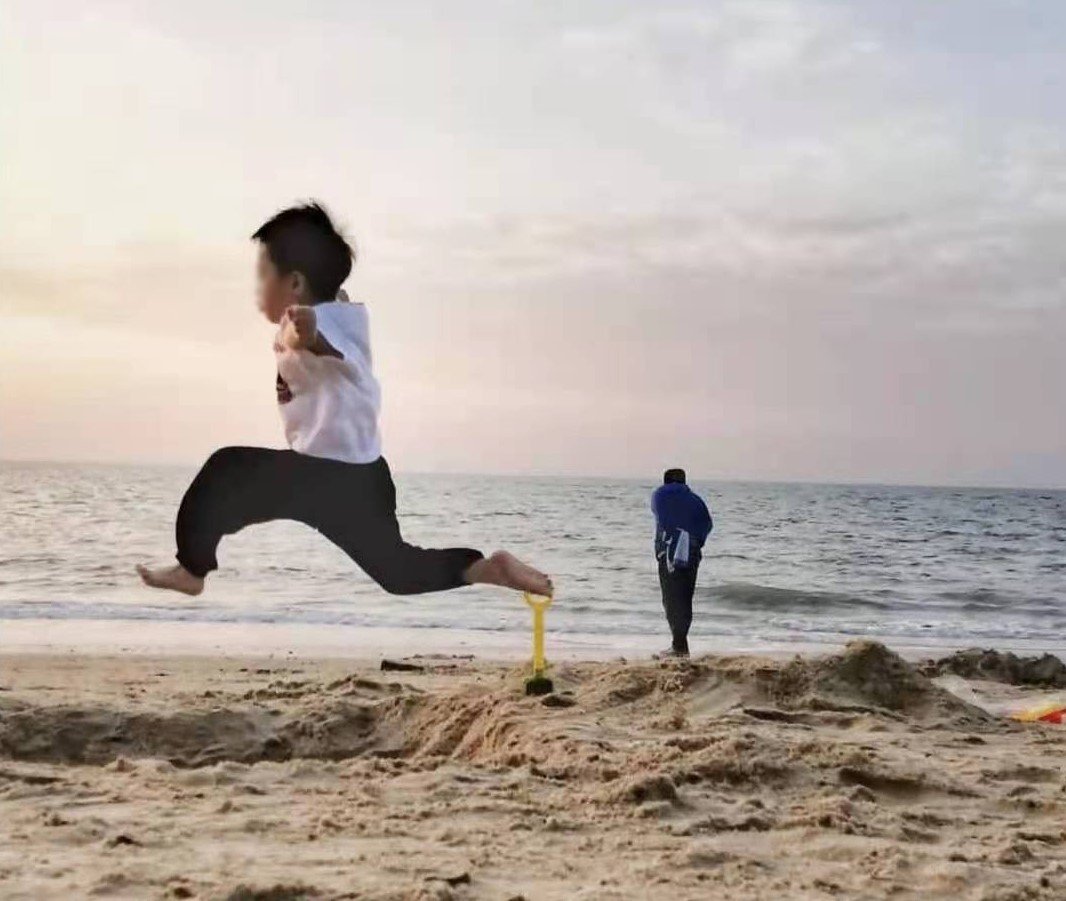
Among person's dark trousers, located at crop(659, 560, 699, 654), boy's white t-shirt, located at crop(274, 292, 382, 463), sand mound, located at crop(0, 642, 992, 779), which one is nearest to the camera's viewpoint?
boy's white t-shirt, located at crop(274, 292, 382, 463)

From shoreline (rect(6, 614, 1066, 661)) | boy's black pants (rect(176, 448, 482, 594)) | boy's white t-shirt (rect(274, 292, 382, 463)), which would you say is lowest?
shoreline (rect(6, 614, 1066, 661))

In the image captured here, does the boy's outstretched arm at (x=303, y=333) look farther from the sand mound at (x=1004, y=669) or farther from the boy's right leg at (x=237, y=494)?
the sand mound at (x=1004, y=669)

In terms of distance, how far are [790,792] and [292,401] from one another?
282 centimetres

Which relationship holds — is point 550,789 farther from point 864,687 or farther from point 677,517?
point 677,517

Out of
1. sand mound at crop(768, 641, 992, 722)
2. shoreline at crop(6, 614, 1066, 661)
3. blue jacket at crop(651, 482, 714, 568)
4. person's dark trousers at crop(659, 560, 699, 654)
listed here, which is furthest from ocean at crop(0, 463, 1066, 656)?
sand mound at crop(768, 641, 992, 722)

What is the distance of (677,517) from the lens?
11.0 m

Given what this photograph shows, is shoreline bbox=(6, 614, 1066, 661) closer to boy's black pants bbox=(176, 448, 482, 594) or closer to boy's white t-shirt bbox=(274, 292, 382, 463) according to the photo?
boy's black pants bbox=(176, 448, 482, 594)

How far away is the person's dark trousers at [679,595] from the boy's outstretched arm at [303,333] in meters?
8.36

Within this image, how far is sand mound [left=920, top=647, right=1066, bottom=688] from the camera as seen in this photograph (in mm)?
10266

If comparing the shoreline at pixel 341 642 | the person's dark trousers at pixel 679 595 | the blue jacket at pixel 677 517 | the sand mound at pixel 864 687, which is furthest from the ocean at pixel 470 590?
the sand mound at pixel 864 687

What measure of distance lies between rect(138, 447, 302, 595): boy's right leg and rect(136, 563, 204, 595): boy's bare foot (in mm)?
118

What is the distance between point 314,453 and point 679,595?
8401 mm

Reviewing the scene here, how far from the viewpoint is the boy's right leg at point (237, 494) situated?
3012mm

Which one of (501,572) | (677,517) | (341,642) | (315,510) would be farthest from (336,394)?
(341,642)
